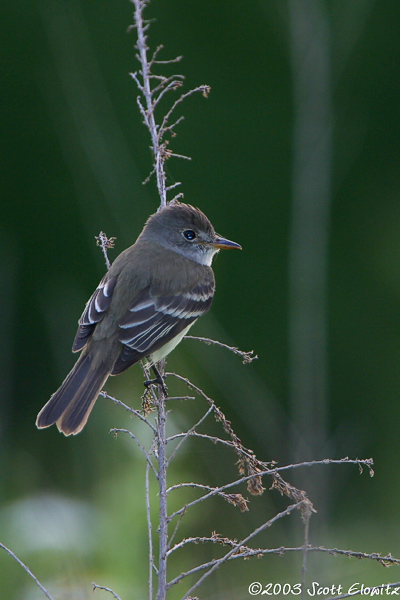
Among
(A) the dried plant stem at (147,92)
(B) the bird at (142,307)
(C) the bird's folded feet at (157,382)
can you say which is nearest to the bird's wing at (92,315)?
(B) the bird at (142,307)

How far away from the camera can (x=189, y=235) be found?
132 inches

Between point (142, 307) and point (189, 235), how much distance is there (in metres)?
0.51

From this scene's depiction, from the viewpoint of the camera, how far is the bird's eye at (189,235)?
3.33 m

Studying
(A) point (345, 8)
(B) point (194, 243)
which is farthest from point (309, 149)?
(A) point (345, 8)

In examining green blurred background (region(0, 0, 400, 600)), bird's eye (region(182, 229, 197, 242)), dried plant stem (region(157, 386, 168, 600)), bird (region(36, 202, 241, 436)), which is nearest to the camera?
dried plant stem (region(157, 386, 168, 600))

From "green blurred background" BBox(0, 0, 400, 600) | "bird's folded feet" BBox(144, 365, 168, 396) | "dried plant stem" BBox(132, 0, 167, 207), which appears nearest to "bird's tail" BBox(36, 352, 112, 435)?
"bird's folded feet" BBox(144, 365, 168, 396)

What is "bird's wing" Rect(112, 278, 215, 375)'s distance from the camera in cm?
279

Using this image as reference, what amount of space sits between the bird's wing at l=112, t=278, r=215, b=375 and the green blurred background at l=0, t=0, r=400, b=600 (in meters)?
0.73

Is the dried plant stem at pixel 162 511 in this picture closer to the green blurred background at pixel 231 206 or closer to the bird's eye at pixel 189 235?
the bird's eye at pixel 189 235

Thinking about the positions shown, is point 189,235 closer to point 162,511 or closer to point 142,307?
point 142,307

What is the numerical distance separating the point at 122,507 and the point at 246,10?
2865mm

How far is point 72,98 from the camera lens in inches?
167
